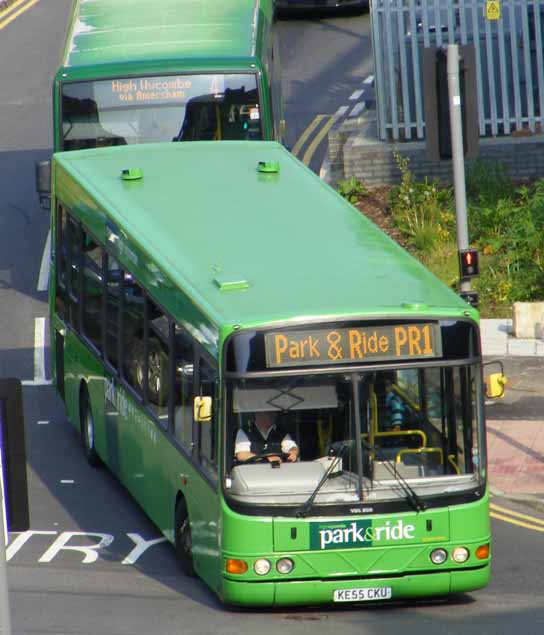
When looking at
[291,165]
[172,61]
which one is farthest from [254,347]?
[172,61]

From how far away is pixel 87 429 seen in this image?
17.3 meters

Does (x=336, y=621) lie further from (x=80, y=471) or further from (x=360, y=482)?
(x=80, y=471)

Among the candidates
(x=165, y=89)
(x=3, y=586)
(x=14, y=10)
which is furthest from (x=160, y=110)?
(x=14, y=10)

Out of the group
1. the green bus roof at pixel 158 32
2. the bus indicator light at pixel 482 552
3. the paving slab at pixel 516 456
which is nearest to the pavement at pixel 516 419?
the paving slab at pixel 516 456

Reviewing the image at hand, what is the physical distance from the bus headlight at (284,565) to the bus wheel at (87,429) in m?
5.23

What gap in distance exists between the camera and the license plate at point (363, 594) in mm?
12266

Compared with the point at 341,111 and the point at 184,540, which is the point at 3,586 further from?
the point at 341,111

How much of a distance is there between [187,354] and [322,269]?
1.26 metres

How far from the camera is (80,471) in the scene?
17125mm

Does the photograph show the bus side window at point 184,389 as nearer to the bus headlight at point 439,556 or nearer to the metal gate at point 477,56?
the bus headlight at point 439,556

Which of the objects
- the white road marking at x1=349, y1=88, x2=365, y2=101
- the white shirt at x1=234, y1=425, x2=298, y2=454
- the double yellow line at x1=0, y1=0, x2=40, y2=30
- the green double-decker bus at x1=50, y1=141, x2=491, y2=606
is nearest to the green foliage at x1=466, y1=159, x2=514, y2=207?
the white road marking at x1=349, y1=88, x2=365, y2=101

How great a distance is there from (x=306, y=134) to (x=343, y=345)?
59.6ft

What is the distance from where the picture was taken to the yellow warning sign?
24.7 meters

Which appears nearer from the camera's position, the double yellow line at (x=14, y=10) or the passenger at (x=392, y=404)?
the passenger at (x=392, y=404)
